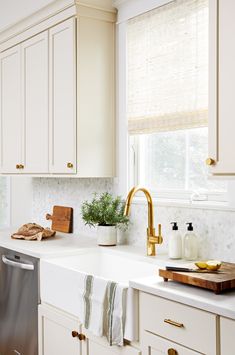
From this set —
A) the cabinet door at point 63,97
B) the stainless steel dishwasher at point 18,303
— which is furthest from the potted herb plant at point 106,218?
the stainless steel dishwasher at point 18,303

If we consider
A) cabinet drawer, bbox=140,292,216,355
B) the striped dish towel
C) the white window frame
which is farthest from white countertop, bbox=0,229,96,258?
cabinet drawer, bbox=140,292,216,355

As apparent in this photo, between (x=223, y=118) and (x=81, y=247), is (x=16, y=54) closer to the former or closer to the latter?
(x=81, y=247)

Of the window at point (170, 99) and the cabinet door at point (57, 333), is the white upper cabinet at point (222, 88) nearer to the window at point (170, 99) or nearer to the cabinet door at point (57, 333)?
the window at point (170, 99)

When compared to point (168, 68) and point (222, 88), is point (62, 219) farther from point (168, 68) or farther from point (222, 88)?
point (222, 88)

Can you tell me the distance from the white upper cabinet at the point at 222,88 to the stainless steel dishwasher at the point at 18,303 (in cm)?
131

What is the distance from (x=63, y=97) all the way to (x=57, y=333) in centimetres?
140

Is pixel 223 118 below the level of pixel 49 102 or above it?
below

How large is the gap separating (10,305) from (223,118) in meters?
1.87

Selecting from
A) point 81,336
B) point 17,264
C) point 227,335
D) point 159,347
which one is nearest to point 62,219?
point 17,264

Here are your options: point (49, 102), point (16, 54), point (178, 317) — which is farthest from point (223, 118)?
point (16, 54)

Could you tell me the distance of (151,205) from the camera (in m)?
2.64

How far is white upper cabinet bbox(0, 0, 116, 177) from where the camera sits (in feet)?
9.71

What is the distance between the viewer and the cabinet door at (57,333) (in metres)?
2.41

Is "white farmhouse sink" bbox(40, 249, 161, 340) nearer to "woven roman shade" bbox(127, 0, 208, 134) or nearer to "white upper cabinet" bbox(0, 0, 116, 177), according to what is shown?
"white upper cabinet" bbox(0, 0, 116, 177)
